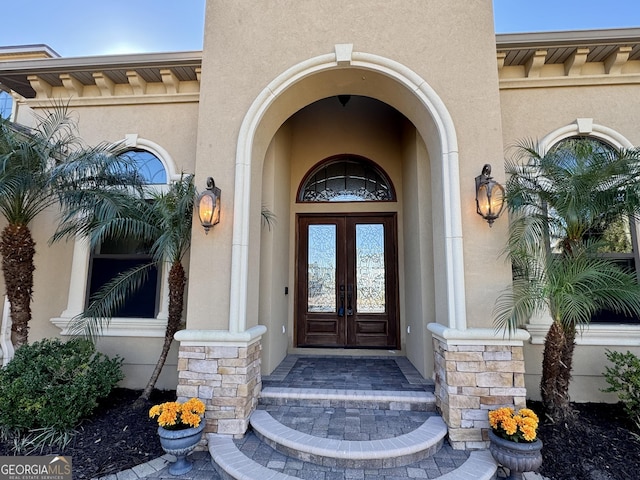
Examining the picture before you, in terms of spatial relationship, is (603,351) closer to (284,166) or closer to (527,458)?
(527,458)

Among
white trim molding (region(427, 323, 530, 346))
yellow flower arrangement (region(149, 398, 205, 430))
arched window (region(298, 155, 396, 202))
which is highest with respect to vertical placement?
arched window (region(298, 155, 396, 202))

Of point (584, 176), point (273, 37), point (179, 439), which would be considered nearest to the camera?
point (179, 439)

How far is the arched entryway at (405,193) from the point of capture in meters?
3.84

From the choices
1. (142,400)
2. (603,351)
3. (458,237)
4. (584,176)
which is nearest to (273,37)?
(458,237)

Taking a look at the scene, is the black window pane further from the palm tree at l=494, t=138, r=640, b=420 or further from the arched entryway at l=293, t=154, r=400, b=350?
the palm tree at l=494, t=138, r=640, b=420

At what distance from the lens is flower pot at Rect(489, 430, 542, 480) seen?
288cm

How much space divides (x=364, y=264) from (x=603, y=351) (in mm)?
3873

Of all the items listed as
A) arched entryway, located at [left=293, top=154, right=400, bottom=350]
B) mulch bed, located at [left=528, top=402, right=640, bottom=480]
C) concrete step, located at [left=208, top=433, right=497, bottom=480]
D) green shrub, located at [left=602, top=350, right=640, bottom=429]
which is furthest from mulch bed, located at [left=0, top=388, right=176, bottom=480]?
green shrub, located at [left=602, top=350, right=640, bottom=429]

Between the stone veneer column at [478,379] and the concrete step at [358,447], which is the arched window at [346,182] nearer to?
the stone veneer column at [478,379]

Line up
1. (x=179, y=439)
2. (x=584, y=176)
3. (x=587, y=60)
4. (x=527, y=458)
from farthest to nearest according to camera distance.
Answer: (x=587, y=60)
(x=584, y=176)
(x=179, y=439)
(x=527, y=458)

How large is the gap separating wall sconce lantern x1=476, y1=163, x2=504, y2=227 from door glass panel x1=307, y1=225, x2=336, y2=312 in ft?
11.2

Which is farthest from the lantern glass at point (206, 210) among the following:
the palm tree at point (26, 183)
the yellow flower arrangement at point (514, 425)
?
the yellow flower arrangement at point (514, 425)

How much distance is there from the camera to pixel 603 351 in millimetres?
4523

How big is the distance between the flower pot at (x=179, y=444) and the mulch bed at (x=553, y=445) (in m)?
0.44
